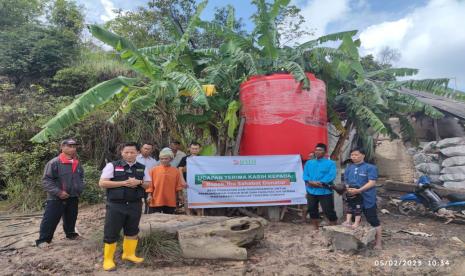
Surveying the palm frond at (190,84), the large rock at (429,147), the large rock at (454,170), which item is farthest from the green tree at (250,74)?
the large rock at (429,147)

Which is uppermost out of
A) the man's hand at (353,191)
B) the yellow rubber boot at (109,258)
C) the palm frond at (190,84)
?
the palm frond at (190,84)

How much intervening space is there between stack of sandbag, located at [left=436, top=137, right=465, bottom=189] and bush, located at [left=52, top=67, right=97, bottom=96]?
37.8ft

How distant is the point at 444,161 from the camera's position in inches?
436

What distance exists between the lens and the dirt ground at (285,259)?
14.3 ft

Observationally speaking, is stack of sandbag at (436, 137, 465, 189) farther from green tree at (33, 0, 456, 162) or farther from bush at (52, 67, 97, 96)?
bush at (52, 67, 97, 96)

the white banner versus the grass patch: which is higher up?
the white banner

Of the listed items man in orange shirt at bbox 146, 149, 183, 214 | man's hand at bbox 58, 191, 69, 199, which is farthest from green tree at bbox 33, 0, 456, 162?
man's hand at bbox 58, 191, 69, 199

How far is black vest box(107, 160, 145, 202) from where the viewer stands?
4219 mm

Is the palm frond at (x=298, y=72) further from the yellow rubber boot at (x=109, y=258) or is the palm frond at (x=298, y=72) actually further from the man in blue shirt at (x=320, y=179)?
the yellow rubber boot at (x=109, y=258)

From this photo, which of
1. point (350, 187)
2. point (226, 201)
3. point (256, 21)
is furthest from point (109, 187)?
point (256, 21)

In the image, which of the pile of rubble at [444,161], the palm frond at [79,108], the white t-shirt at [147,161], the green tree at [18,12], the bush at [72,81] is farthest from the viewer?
the green tree at [18,12]

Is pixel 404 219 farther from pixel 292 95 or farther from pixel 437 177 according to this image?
pixel 437 177

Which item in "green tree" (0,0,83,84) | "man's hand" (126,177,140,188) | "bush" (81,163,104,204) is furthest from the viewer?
"green tree" (0,0,83,84)
